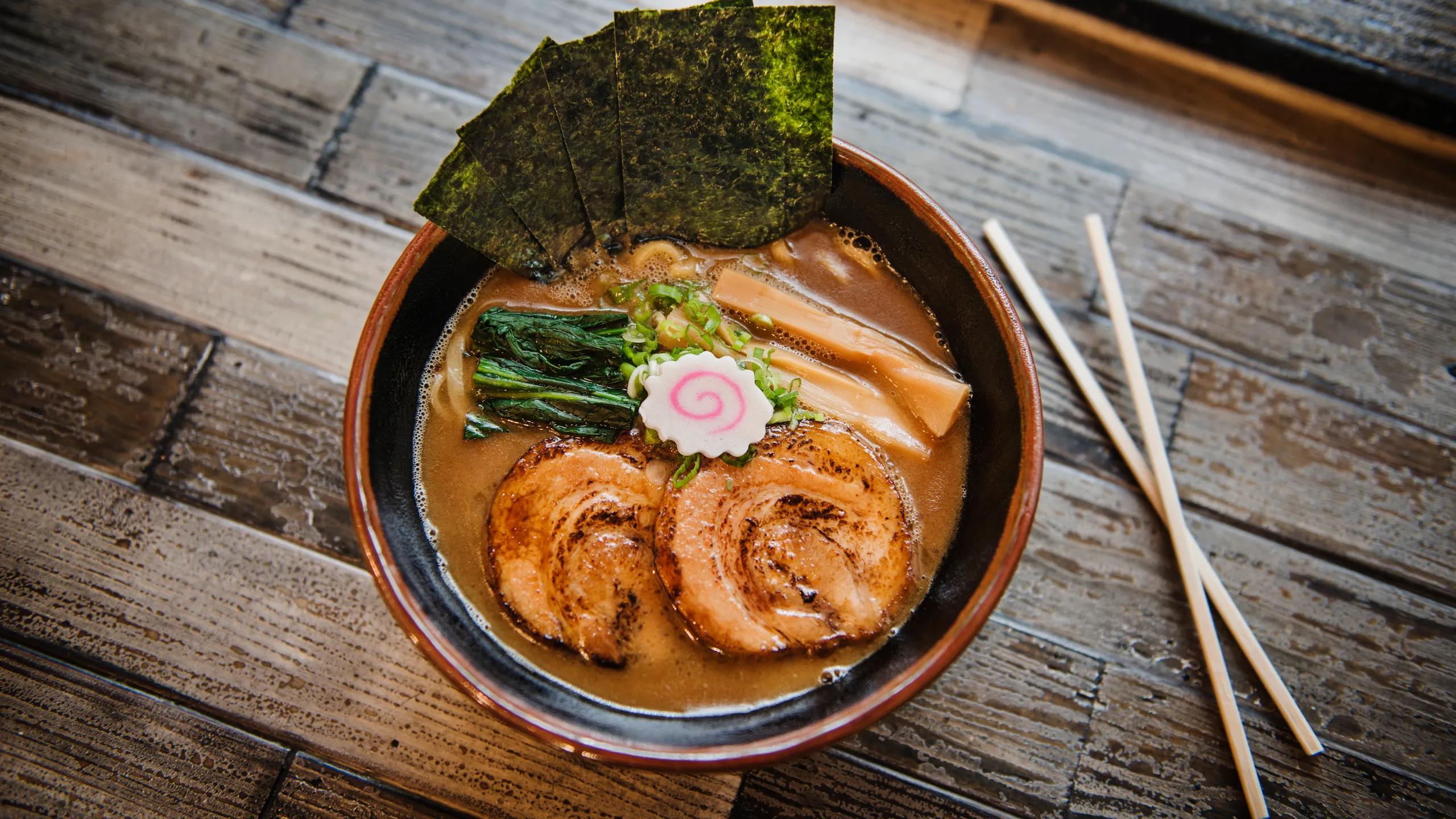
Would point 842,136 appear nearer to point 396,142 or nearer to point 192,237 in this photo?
point 396,142

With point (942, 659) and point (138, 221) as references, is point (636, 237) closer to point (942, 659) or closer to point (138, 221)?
point (942, 659)

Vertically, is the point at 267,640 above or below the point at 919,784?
below

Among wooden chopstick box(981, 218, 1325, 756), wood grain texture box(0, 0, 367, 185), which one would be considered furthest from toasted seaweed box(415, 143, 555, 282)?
wooden chopstick box(981, 218, 1325, 756)

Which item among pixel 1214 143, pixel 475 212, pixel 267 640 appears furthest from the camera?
pixel 1214 143

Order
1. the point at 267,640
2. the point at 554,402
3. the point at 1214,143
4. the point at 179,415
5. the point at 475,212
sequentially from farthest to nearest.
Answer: the point at 1214,143 < the point at 179,415 < the point at 267,640 < the point at 554,402 < the point at 475,212

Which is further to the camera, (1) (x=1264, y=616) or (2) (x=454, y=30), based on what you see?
(2) (x=454, y=30)

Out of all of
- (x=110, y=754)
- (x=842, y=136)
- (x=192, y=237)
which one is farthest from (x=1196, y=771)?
(x=192, y=237)
